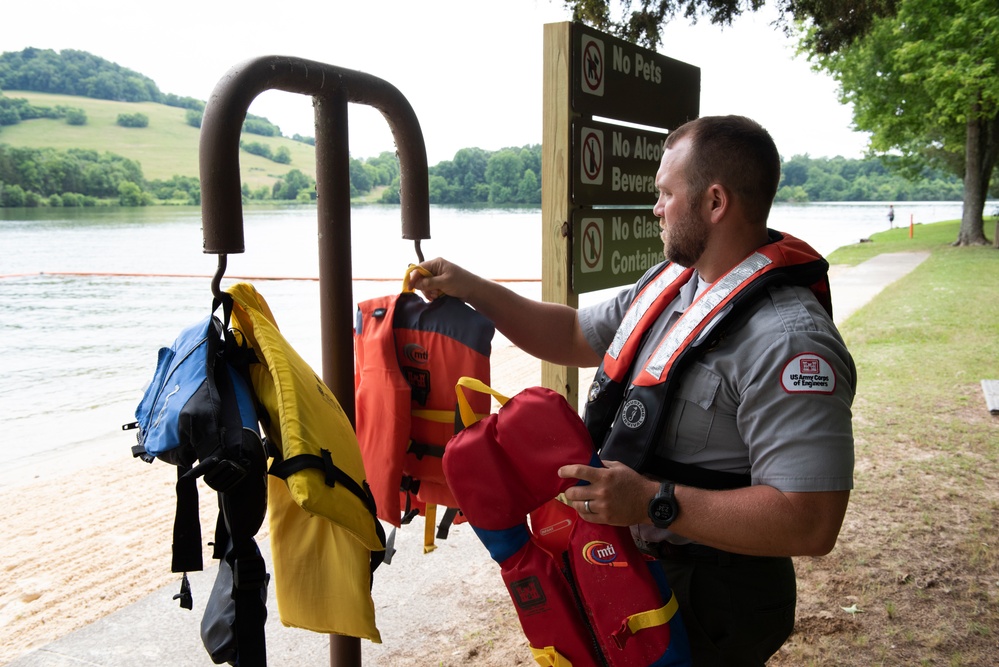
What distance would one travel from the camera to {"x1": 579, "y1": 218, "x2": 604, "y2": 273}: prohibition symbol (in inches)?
123

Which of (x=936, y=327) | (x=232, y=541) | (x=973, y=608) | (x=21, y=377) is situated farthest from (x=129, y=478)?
(x=936, y=327)

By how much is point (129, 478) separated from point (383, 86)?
491 cm

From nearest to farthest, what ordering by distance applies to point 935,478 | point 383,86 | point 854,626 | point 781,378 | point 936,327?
1. point 781,378
2. point 383,86
3. point 854,626
4. point 935,478
5. point 936,327

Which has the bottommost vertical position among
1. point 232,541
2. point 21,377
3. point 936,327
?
point 21,377

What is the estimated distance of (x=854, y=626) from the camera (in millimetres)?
3270

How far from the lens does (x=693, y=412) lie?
1804 millimetres

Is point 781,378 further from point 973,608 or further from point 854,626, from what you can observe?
point 973,608

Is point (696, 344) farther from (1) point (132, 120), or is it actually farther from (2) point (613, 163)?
(1) point (132, 120)

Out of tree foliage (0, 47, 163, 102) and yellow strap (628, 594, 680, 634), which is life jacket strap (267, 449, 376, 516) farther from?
tree foliage (0, 47, 163, 102)

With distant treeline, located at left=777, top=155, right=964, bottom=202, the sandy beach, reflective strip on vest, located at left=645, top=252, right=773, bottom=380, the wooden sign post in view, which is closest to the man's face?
reflective strip on vest, located at left=645, top=252, right=773, bottom=380

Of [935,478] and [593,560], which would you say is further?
[935,478]

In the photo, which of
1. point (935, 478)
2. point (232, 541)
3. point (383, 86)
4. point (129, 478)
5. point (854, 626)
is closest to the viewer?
point (232, 541)

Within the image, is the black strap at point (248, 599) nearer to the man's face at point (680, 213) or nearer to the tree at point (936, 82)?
the man's face at point (680, 213)

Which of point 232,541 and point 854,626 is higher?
point 232,541
